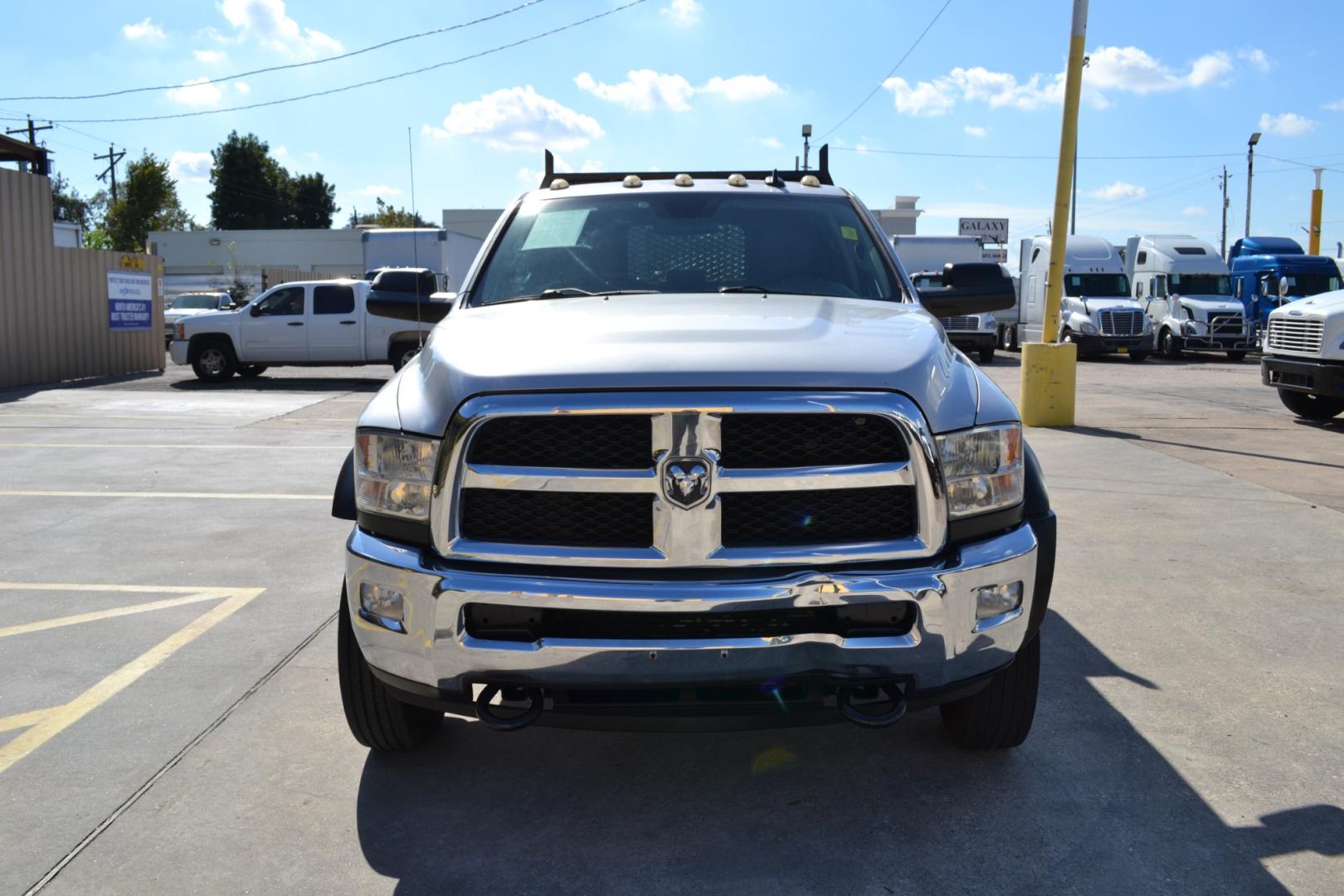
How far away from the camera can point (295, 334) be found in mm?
19578

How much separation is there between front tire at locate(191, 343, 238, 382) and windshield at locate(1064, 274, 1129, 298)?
64.5ft

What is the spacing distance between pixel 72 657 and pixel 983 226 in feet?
164

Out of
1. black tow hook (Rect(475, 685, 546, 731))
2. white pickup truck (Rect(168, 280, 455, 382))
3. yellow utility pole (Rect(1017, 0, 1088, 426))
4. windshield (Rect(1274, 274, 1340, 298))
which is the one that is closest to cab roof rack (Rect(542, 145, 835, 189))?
black tow hook (Rect(475, 685, 546, 731))

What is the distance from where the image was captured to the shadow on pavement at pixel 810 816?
2.86 meters

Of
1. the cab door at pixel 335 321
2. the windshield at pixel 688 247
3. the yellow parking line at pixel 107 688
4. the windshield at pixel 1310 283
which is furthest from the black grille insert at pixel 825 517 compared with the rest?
the windshield at pixel 1310 283

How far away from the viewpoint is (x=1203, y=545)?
6.57m

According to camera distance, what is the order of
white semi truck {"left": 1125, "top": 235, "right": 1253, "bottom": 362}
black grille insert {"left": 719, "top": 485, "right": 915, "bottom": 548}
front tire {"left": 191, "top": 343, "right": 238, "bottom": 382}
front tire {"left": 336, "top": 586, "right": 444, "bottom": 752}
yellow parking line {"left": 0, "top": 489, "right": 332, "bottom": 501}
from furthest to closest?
white semi truck {"left": 1125, "top": 235, "right": 1253, "bottom": 362} → front tire {"left": 191, "top": 343, "right": 238, "bottom": 382} → yellow parking line {"left": 0, "top": 489, "right": 332, "bottom": 501} → front tire {"left": 336, "top": 586, "right": 444, "bottom": 752} → black grille insert {"left": 719, "top": 485, "right": 915, "bottom": 548}

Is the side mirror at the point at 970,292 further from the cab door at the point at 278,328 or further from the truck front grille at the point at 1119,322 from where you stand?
the truck front grille at the point at 1119,322

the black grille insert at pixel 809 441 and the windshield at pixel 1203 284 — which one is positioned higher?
the windshield at pixel 1203 284

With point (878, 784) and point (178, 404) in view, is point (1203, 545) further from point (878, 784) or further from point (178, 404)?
point (178, 404)

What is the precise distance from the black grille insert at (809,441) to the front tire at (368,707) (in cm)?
123

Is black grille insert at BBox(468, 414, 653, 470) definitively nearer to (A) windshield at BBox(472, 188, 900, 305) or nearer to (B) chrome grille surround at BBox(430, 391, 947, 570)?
(B) chrome grille surround at BBox(430, 391, 947, 570)

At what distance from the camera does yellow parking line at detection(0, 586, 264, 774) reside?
368cm

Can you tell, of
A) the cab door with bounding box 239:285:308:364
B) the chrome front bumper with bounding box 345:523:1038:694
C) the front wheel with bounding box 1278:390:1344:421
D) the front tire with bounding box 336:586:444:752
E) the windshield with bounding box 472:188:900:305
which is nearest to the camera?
the chrome front bumper with bounding box 345:523:1038:694
